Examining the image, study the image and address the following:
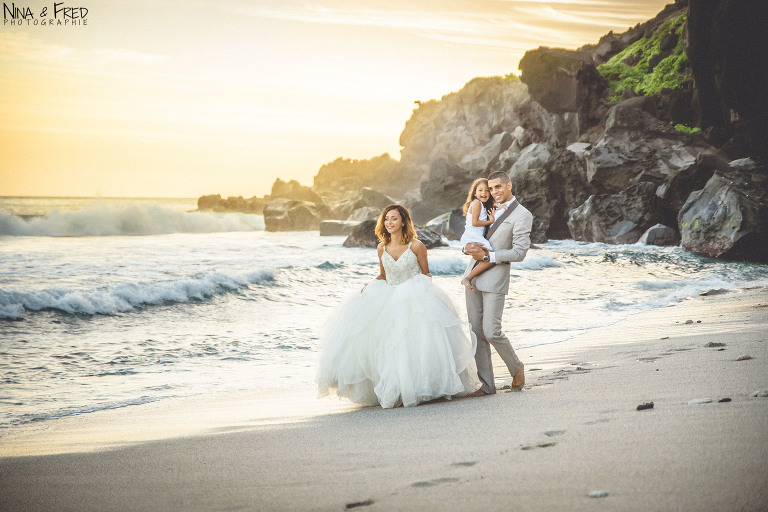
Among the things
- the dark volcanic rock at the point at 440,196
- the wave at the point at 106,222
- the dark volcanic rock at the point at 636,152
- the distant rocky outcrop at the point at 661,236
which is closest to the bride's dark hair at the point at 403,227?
the distant rocky outcrop at the point at 661,236

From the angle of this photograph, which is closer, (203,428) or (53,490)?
(53,490)

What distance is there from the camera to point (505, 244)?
5582mm

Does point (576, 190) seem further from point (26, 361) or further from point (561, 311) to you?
Answer: point (26, 361)

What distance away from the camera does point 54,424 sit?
234 inches

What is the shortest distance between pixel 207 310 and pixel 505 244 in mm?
9912

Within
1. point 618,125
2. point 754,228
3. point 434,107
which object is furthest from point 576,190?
point 434,107

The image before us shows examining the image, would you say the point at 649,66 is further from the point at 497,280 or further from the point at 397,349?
the point at 397,349

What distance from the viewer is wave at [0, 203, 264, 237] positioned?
137 feet

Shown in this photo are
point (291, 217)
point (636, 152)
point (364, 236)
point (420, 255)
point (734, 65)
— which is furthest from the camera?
point (291, 217)

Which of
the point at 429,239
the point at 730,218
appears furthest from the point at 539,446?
the point at 429,239

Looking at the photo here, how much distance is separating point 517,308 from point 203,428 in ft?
31.3

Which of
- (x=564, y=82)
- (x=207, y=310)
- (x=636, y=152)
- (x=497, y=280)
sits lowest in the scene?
(x=207, y=310)

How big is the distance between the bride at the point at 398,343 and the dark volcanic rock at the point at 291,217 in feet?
166

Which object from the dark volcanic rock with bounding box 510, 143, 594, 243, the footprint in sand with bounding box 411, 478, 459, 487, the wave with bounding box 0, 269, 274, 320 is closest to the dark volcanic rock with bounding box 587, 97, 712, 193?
the dark volcanic rock with bounding box 510, 143, 594, 243
